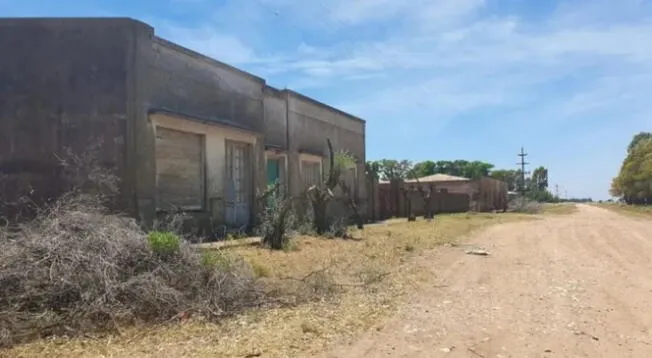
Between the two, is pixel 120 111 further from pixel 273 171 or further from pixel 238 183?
pixel 273 171

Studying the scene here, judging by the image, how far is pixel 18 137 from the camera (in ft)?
37.9

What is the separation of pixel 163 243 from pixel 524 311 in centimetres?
451

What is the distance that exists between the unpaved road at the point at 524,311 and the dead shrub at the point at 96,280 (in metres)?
2.19

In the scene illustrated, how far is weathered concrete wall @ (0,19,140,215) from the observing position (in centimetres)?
1152

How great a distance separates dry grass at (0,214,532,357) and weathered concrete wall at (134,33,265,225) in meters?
2.54

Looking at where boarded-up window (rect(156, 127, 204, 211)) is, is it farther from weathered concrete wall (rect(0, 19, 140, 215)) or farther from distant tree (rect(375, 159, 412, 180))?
distant tree (rect(375, 159, 412, 180))

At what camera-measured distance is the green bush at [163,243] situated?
792cm

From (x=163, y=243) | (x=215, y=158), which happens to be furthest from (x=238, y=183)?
(x=163, y=243)

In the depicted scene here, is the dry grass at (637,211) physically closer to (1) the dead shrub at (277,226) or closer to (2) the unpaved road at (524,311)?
(2) the unpaved road at (524,311)

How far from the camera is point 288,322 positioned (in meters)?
6.96

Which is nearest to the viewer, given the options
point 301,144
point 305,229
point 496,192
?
point 305,229

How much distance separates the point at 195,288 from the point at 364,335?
237 centimetres

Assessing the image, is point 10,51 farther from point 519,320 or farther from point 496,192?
point 496,192

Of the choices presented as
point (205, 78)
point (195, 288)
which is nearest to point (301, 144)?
point (205, 78)
